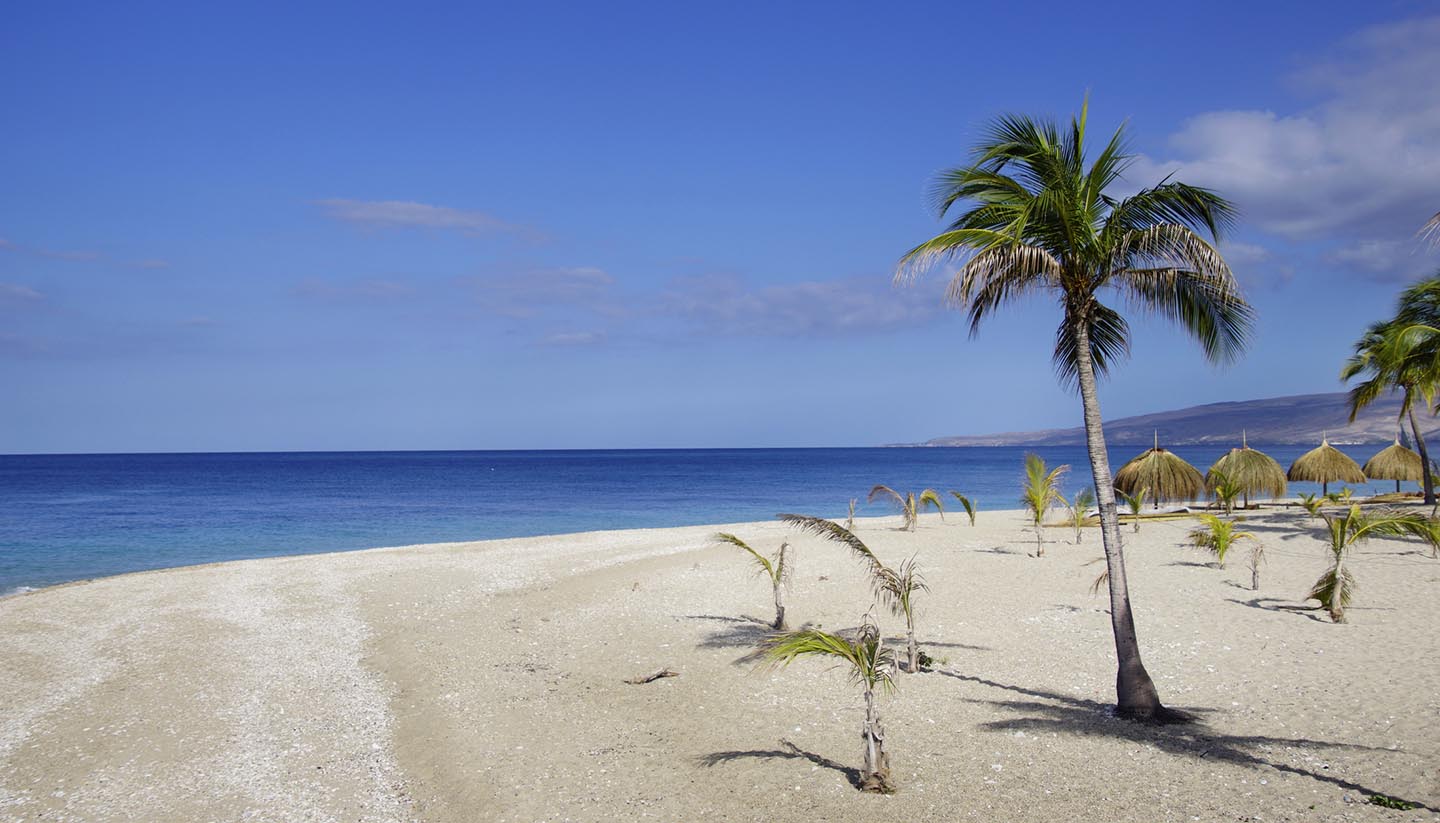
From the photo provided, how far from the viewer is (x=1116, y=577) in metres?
7.52

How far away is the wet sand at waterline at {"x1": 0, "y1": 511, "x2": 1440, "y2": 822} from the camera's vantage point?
6.39 meters

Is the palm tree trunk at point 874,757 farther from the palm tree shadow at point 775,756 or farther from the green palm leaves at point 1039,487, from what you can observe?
the green palm leaves at point 1039,487

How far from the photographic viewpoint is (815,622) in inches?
497

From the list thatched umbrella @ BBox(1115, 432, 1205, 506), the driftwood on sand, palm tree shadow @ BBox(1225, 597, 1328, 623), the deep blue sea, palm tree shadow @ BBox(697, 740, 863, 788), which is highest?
thatched umbrella @ BBox(1115, 432, 1205, 506)

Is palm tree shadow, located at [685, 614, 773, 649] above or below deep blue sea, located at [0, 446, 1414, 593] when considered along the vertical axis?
above

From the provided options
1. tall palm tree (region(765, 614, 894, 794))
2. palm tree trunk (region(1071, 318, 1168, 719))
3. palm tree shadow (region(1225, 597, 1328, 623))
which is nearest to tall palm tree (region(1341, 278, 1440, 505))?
palm tree shadow (region(1225, 597, 1328, 623))

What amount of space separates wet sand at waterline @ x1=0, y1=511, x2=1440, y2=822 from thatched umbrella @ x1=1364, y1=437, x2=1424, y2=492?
768 inches

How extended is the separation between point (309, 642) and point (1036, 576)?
520 inches

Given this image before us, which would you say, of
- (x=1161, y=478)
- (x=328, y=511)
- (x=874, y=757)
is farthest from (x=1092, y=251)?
(x=328, y=511)

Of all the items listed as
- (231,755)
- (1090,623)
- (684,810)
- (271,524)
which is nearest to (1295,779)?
(684,810)

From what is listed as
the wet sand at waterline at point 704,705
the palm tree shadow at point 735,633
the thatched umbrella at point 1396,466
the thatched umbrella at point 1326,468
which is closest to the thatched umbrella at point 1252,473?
the thatched umbrella at point 1326,468

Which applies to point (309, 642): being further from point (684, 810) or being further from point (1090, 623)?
point (1090, 623)

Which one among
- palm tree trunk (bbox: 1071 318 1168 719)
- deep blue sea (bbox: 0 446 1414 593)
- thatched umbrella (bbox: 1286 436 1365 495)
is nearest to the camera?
palm tree trunk (bbox: 1071 318 1168 719)

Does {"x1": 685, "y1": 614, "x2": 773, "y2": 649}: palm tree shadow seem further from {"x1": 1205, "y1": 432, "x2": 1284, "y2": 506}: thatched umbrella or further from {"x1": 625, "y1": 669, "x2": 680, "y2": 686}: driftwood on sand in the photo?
{"x1": 1205, "y1": 432, "x2": 1284, "y2": 506}: thatched umbrella
